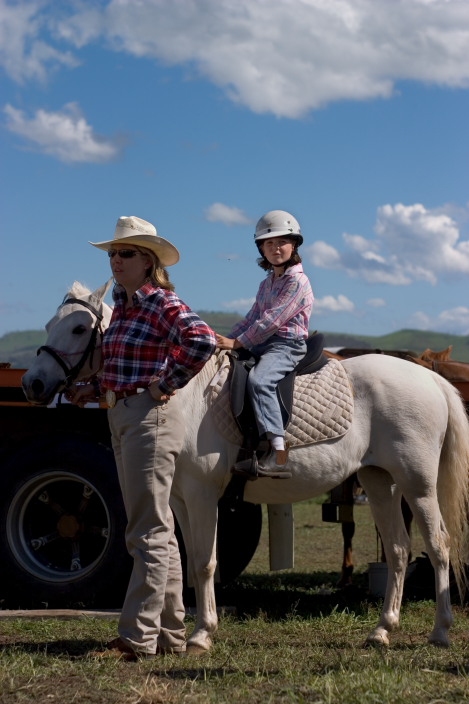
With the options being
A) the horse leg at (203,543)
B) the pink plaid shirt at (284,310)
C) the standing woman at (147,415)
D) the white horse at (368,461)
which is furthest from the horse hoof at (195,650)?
the pink plaid shirt at (284,310)

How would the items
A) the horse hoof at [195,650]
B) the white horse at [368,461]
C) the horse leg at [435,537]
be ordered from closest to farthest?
the horse hoof at [195,650], the white horse at [368,461], the horse leg at [435,537]

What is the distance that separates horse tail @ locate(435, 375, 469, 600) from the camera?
6.52 m

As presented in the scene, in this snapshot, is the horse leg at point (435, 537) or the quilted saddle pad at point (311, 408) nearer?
the quilted saddle pad at point (311, 408)

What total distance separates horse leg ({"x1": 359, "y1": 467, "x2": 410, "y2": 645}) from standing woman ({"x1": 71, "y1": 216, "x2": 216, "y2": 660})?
6.00 ft

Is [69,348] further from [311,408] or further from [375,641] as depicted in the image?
[375,641]

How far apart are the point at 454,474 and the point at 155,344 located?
251cm

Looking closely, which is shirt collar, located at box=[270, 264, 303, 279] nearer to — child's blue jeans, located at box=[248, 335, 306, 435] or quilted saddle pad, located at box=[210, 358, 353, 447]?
child's blue jeans, located at box=[248, 335, 306, 435]

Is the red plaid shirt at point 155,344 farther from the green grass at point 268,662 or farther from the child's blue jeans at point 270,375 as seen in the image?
the green grass at point 268,662

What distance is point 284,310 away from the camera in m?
6.02

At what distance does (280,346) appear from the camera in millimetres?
6078

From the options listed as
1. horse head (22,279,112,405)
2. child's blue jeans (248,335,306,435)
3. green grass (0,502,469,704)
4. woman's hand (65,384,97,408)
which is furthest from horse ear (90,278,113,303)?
green grass (0,502,469,704)

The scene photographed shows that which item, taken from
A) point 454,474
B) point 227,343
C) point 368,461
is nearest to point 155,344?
point 227,343

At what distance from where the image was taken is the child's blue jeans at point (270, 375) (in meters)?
5.81

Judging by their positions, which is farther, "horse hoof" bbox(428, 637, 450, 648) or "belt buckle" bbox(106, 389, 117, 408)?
"horse hoof" bbox(428, 637, 450, 648)
